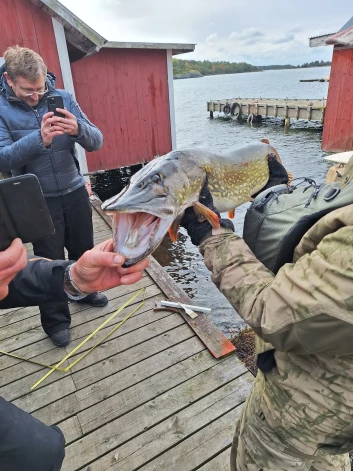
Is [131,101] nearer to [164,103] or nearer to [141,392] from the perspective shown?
[164,103]

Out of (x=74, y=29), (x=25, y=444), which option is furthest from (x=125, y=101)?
(x=25, y=444)

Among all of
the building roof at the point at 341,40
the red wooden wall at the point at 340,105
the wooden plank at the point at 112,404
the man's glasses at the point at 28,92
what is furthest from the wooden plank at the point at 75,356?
the red wooden wall at the point at 340,105

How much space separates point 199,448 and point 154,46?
335 inches

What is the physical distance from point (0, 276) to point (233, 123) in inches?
1145

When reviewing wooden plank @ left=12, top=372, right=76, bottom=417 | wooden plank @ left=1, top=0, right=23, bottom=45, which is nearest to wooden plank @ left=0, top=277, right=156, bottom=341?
wooden plank @ left=12, top=372, right=76, bottom=417

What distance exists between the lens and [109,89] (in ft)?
27.0

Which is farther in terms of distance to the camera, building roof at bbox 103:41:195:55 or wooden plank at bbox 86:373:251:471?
building roof at bbox 103:41:195:55

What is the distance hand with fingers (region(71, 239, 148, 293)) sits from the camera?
1.37 m

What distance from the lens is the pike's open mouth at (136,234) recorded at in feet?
4.48

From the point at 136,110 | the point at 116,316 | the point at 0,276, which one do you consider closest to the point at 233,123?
the point at 136,110

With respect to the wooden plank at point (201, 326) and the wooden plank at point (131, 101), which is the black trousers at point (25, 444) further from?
the wooden plank at point (131, 101)

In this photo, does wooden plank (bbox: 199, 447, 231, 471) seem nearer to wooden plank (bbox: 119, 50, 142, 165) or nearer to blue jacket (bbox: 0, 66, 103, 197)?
blue jacket (bbox: 0, 66, 103, 197)

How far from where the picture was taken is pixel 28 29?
19.4ft

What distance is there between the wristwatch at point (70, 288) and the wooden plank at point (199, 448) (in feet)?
3.92
